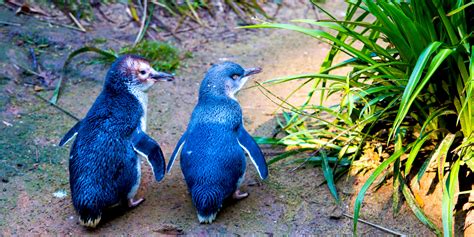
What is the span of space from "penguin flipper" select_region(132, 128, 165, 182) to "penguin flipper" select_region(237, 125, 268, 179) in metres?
0.46

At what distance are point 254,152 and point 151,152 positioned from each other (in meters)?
0.57

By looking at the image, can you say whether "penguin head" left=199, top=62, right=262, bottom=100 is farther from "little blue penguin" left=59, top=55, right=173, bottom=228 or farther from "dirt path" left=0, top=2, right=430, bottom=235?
"dirt path" left=0, top=2, right=430, bottom=235

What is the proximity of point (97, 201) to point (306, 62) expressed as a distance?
2.78 meters

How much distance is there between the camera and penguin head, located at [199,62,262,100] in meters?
3.80

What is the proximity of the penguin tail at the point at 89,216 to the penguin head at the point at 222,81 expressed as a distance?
3.27 feet

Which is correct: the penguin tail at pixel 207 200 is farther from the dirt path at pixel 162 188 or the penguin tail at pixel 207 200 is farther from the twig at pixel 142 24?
the twig at pixel 142 24

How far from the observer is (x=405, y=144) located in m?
3.64

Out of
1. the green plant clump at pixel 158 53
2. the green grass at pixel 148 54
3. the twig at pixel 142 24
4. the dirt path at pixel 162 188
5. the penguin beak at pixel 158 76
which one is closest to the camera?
the dirt path at pixel 162 188

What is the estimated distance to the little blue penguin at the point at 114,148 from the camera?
3.25 m

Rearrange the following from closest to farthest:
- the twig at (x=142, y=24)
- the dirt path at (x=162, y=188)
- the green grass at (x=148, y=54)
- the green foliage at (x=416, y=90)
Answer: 1. the green foliage at (x=416, y=90)
2. the dirt path at (x=162, y=188)
3. the green grass at (x=148, y=54)
4. the twig at (x=142, y=24)

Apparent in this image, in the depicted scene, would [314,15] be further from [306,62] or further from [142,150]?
[142,150]

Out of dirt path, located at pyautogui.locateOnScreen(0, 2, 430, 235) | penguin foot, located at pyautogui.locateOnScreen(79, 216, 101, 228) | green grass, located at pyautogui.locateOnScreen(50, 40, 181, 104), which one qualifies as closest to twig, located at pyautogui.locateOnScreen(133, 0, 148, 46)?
green grass, located at pyautogui.locateOnScreen(50, 40, 181, 104)

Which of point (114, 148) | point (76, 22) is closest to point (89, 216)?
point (114, 148)

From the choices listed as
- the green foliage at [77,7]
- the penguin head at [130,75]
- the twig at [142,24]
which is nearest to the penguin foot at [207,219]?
the penguin head at [130,75]
